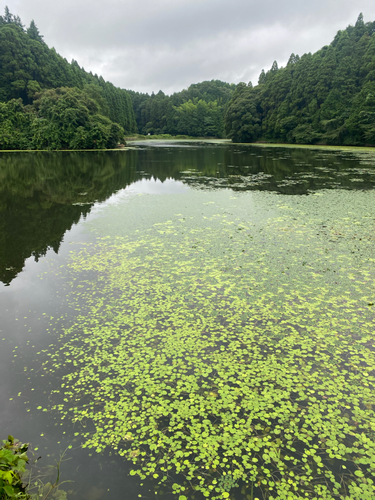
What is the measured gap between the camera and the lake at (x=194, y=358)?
2.59 metres

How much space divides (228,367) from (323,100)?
193 feet

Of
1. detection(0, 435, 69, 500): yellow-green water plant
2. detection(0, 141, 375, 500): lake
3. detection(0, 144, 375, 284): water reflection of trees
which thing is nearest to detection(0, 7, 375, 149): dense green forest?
detection(0, 144, 375, 284): water reflection of trees

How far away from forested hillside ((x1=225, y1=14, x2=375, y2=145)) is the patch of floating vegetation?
4507 centimetres

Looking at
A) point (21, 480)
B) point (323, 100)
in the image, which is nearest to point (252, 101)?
point (323, 100)

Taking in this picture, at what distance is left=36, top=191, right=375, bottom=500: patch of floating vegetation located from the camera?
103 inches

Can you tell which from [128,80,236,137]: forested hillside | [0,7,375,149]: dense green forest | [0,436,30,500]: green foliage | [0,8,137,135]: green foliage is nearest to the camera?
[0,436,30,500]: green foliage

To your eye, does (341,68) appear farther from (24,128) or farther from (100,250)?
(100,250)

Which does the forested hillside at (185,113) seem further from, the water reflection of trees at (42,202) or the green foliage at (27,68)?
the water reflection of trees at (42,202)

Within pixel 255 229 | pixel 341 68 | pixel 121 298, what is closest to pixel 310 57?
pixel 341 68

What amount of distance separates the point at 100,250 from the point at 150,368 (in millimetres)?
4272

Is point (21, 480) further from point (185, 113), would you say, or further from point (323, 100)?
point (185, 113)

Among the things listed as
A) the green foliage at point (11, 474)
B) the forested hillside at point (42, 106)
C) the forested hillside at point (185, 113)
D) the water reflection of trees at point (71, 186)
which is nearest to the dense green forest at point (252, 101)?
the forested hillside at point (42, 106)

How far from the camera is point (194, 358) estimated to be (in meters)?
3.85

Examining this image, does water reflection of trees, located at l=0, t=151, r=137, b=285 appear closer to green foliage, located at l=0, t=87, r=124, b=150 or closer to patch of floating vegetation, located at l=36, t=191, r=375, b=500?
patch of floating vegetation, located at l=36, t=191, r=375, b=500
